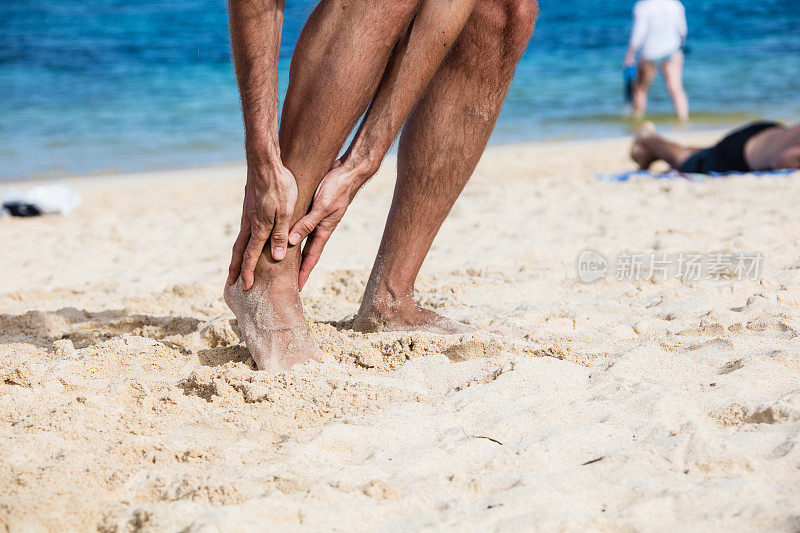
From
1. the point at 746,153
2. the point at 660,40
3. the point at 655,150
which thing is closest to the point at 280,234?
the point at 746,153

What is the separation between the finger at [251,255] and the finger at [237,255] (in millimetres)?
18

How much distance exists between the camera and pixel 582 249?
3.11 m

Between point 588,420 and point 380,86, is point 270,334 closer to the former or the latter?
point 380,86

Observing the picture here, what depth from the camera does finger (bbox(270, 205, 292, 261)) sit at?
173cm

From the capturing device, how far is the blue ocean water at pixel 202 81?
792 centimetres

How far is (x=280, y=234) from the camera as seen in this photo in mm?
1759

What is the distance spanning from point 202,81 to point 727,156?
343 inches

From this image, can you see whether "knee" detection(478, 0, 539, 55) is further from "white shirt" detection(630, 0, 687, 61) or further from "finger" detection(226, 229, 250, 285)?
"white shirt" detection(630, 0, 687, 61)

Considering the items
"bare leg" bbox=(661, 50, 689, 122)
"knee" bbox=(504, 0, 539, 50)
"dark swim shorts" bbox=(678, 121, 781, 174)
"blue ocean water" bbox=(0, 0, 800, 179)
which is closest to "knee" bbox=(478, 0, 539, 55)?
"knee" bbox=(504, 0, 539, 50)

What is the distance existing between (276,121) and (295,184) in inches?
5.7

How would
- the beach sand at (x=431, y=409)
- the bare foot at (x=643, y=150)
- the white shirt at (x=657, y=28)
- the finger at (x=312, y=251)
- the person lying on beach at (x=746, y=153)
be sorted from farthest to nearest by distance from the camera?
1. the white shirt at (x=657, y=28)
2. the bare foot at (x=643, y=150)
3. the person lying on beach at (x=746, y=153)
4. the finger at (x=312, y=251)
5. the beach sand at (x=431, y=409)

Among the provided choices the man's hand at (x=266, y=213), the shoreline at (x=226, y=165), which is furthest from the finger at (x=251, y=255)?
the shoreline at (x=226, y=165)

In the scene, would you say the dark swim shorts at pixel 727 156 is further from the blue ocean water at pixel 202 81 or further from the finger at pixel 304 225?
the finger at pixel 304 225

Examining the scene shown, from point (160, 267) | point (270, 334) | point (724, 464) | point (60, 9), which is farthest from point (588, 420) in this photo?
point (60, 9)
